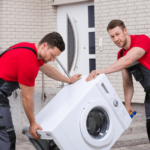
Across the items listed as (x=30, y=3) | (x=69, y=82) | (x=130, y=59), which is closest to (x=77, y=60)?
(x=30, y=3)

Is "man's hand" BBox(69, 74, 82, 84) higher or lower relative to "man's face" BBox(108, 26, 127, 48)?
lower

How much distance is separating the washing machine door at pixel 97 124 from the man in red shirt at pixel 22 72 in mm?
406

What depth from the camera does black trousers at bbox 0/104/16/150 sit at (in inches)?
84.7

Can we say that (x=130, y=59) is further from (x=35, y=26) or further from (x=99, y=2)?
(x=35, y=26)

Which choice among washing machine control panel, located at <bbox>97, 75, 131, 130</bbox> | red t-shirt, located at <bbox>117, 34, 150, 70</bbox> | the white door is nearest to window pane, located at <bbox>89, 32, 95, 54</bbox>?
the white door

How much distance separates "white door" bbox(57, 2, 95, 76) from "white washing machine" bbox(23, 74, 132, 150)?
3.00m

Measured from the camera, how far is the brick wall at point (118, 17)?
4754mm

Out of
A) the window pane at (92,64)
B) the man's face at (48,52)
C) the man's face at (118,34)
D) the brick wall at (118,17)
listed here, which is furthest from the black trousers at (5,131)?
the window pane at (92,64)

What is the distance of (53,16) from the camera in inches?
236

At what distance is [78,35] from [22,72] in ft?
12.5

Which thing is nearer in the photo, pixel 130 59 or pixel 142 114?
pixel 130 59

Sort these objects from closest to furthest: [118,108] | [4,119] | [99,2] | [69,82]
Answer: [4,119], [118,108], [69,82], [99,2]

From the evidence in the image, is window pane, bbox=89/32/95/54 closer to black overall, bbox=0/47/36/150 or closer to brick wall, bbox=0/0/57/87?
brick wall, bbox=0/0/57/87

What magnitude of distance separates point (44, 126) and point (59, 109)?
0.22 metres
